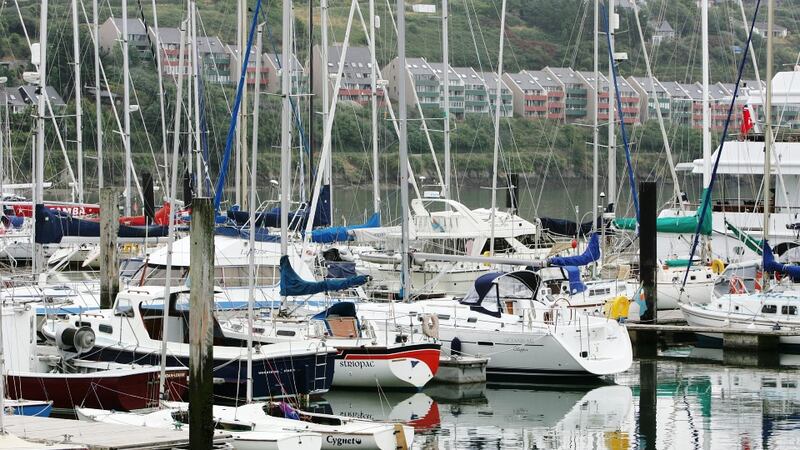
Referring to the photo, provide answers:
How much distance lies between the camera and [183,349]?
24625mm

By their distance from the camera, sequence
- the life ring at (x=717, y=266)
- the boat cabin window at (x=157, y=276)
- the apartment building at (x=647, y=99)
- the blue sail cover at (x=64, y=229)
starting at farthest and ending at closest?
1. the apartment building at (x=647, y=99)
2. the life ring at (x=717, y=266)
3. the blue sail cover at (x=64, y=229)
4. the boat cabin window at (x=157, y=276)

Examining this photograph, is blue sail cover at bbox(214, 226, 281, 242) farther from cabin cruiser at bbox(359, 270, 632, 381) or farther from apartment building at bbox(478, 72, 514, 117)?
apartment building at bbox(478, 72, 514, 117)

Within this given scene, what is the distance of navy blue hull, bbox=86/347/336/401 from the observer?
942 inches

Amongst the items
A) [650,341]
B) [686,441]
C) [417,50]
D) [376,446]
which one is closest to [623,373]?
[650,341]

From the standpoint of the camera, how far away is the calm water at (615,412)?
926 inches

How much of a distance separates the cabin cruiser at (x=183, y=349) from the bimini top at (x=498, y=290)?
5.07 m

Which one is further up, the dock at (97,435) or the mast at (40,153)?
the mast at (40,153)

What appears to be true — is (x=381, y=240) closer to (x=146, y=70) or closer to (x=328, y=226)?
(x=328, y=226)

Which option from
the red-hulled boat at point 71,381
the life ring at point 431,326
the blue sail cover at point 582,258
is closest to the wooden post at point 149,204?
the blue sail cover at point 582,258

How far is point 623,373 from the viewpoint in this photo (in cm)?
2991

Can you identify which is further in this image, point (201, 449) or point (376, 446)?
point (376, 446)

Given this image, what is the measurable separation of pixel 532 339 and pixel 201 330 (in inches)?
416

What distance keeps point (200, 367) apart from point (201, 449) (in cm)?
103

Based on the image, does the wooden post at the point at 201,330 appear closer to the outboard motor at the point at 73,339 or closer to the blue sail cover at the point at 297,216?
the outboard motor at the point at 73,339
